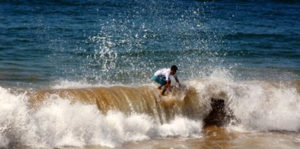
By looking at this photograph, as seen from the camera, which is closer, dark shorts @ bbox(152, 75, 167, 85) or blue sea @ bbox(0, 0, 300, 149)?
blue sea @ bbox(0, 0, 300, 149)

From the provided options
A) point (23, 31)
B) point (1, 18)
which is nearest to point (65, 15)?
point (1, 18)

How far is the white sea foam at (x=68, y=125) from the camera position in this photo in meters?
11.8

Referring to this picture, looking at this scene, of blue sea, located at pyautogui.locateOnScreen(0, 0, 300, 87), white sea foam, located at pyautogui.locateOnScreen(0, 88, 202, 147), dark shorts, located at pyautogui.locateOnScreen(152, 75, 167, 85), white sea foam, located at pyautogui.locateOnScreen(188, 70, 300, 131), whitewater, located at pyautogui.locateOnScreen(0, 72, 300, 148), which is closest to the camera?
white sea foam, located at pyautogui.locateOnScreen(0, 88, 202, 147)

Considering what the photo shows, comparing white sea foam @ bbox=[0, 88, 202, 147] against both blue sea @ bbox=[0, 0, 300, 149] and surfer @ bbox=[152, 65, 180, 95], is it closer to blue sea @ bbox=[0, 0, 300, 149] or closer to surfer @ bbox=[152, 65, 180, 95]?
blue sea @ bbox=[0, 0, 300, 149]

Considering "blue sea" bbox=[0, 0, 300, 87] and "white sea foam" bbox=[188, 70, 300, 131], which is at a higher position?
"blue sea" bbox=[0, 0, 300, 87]

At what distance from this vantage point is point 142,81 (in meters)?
17.7

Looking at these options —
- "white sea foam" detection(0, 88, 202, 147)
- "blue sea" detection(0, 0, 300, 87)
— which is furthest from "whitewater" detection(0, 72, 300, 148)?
"blue sea" detection(0, 0, 300, 87)

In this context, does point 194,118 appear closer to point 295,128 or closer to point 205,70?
point 295,128

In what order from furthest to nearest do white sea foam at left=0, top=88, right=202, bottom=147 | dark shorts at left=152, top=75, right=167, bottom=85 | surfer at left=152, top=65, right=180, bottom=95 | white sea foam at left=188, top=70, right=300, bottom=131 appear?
white sea foam at left=188, top=70, right=300, bottom=131 → dark shorts at left=152, top=75, right=167, bottom=85 → surfer at left=152, top=65, right=180, bottom=95 → white sea foam at left=0, top=88, right=202, bottom=147

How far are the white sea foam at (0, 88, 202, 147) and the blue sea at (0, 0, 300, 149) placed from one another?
3 cm

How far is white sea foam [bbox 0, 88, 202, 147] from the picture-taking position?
11.8m

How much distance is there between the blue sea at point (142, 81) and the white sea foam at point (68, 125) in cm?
3

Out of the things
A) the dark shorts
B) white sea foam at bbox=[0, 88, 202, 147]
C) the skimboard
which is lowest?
white sea foam at bbox=[0, 88, 202, 147]

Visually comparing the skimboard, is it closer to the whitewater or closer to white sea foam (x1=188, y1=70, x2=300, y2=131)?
the whitewater
